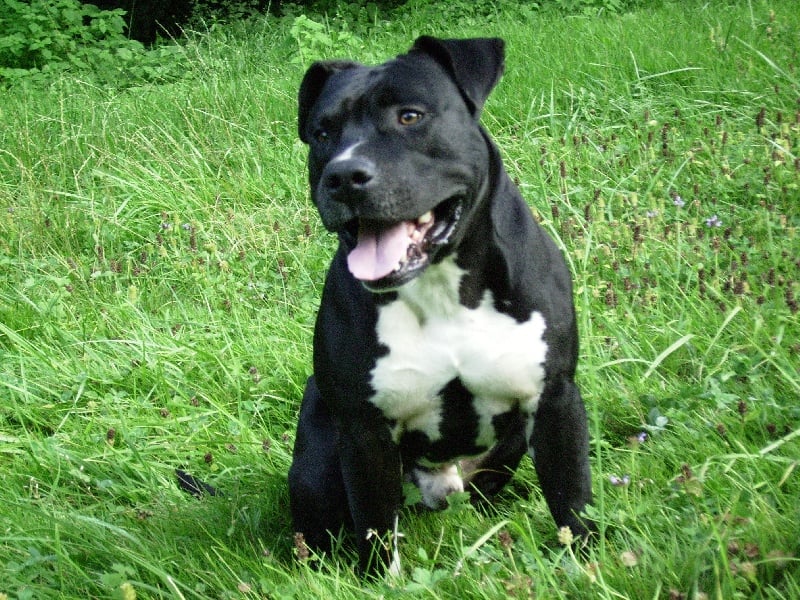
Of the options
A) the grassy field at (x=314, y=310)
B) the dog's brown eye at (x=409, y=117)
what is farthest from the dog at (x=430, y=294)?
the grassy field at (x=314, y=310)

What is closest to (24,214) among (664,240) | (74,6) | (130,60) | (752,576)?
(664,240)

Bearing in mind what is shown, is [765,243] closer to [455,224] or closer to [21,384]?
[455,224]

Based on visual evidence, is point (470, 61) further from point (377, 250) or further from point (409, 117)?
point (377, 250)

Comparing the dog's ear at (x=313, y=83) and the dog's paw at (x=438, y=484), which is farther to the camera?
the dog's paw at (x=438, y=484)

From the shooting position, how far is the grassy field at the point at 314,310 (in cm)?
234

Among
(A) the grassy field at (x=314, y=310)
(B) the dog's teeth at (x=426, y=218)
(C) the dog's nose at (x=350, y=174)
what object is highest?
(C) the dog's nose at (x=350, y=174)

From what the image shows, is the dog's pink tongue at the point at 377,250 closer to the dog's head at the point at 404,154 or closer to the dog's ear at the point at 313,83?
the dog's head at the point at 404,154

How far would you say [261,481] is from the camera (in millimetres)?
3266

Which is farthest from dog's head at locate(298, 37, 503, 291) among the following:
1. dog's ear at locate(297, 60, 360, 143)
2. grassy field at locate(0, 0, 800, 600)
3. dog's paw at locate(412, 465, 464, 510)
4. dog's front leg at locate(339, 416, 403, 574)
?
dog's paw at locate(412, 465, 464, 510)

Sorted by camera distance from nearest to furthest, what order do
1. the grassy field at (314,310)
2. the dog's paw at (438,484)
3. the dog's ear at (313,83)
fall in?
the grassy field at (314,310)
the dog's ear at (313,83)
the dog's paw at (438,484)

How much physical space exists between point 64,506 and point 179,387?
713mm

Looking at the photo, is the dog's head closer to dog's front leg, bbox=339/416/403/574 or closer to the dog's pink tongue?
the dog's pink tongue

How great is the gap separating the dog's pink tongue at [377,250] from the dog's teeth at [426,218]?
0.04 m

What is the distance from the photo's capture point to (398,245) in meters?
2.44
